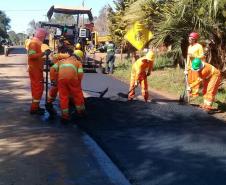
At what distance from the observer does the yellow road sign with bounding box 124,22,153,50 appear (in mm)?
14391

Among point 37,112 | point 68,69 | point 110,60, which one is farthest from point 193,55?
point 110,60

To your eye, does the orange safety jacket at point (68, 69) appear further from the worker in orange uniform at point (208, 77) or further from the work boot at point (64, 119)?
the worker in orange uniform at point (208, 77)

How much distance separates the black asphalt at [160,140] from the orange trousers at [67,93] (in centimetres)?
33

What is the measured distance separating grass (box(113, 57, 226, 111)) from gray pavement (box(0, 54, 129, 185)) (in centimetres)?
385

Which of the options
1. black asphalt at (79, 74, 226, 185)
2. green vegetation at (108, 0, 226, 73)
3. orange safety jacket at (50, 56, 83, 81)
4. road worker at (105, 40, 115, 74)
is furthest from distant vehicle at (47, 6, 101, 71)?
orange safety jacket at (50, 56, 83, 81)

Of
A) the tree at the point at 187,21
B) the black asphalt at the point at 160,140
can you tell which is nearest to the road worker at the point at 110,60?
the tree at the point at 187,21

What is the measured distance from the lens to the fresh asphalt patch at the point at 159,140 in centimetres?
574

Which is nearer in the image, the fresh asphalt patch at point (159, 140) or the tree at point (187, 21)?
the fresh asphalt patch at point (159, 140)

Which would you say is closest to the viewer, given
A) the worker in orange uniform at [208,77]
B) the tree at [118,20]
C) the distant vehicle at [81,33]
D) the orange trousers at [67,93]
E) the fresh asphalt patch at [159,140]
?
the fresh asphalt patch at [159,140]

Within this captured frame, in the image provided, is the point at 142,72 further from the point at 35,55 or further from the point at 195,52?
the point at 35,55

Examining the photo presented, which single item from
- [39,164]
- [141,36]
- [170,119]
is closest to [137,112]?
[170,119]

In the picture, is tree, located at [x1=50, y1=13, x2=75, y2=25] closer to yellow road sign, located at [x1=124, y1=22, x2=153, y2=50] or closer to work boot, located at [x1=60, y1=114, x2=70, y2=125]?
yellow road sign, located at [x1=124, y1=22, x2=153, y2=50]

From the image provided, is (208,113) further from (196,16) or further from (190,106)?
(196,16)

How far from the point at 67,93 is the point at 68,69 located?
423mm
